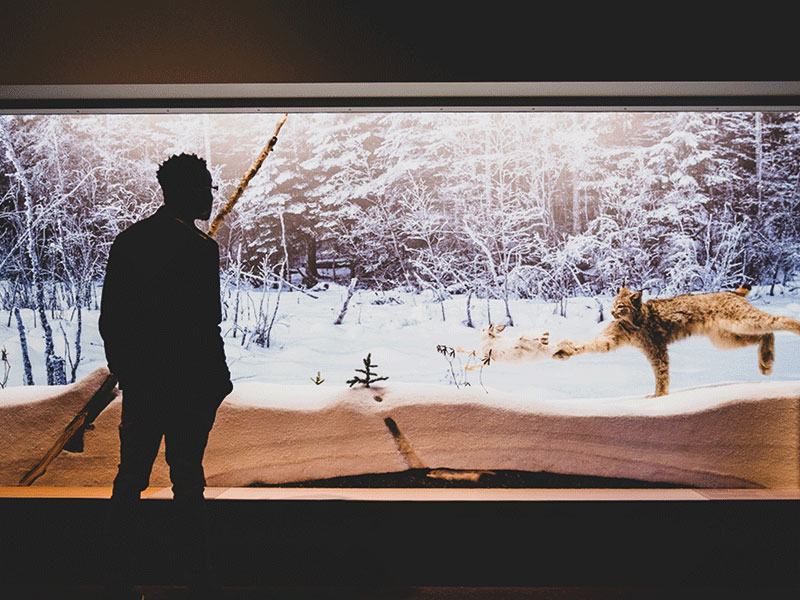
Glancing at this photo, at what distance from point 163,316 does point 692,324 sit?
243cm

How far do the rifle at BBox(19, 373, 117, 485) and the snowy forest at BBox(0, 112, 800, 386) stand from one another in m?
0.33

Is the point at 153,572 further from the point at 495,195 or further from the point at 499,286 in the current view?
the point at 495,195

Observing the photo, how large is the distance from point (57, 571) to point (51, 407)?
2.76 ft

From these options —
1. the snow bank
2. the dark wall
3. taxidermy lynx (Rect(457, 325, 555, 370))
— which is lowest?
the snow bank

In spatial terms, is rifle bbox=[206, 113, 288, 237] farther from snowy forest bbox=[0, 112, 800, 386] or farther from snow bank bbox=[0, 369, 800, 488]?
snow bank bbox=[0, 369, 800, 488]

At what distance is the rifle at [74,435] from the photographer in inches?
101

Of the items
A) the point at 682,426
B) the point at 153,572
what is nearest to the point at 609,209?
the point at 682,426

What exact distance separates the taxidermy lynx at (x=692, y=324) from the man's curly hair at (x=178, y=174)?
6.73 ft

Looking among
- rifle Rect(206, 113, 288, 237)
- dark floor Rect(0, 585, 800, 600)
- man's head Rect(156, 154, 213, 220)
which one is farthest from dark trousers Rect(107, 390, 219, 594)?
rifle Rect(206, 113, 288, 237)

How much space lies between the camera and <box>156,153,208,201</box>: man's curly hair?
182cm

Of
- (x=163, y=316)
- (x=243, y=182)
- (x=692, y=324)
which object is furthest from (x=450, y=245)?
(x=163, y=316)

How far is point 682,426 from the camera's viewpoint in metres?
2.55

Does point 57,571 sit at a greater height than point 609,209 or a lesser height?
lesser

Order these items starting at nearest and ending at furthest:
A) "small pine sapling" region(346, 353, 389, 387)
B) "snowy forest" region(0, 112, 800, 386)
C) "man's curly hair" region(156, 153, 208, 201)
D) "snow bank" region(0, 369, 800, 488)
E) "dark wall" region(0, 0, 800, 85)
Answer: "man's curly hair" region(156, 153, 208, 201) → "dark wall" region(0, 0, 800, 85) → "snow bank" region(0, 369, 800, 488) → "small pine sapling" region(346, 353, 389, 387) → "snowy forest" region(0, 112, 800, 386)
